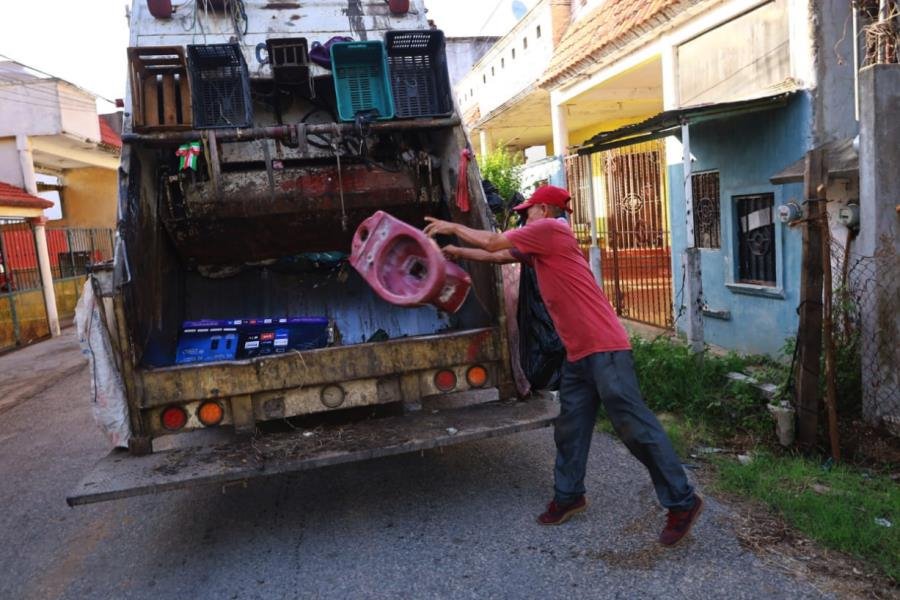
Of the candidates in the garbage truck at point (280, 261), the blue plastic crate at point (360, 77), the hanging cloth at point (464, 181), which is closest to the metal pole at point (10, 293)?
the garbage truck at point (280, 261)

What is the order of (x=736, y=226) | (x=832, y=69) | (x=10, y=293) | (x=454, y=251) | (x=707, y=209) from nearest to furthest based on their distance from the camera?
(x=454, y=251) < (x=832, y=69) < (x=736, y=226) < (x=707, y=209) < (x=10, y=293)

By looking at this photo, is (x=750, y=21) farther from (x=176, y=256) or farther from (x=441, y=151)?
(x=176, y=256)

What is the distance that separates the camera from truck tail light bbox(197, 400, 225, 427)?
3.61m

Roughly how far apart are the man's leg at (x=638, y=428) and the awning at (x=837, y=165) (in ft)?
7.22

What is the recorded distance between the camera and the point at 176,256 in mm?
4875

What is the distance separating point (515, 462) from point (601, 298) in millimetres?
1469

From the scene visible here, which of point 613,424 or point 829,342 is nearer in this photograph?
point 613,424

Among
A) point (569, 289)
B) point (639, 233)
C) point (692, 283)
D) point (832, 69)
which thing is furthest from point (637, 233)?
point (569, 289)

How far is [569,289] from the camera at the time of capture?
129 inches

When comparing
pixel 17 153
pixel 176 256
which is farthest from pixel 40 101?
pixel 176 256

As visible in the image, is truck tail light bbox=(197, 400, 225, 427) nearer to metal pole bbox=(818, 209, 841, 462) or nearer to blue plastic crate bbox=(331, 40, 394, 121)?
blue plastic crate bbox=(331, 40, 394, 121)

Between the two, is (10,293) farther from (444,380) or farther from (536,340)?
(536,340)

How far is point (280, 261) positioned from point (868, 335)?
3.73 meters

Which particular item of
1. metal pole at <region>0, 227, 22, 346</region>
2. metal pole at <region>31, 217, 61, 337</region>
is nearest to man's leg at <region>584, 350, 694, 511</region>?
metal pole at <region>0, 227, 22, 346</region>
